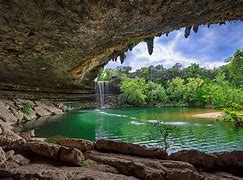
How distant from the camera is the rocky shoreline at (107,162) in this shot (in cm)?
677

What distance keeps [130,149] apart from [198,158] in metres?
2.01

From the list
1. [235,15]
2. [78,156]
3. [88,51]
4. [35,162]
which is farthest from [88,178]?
[235,15]

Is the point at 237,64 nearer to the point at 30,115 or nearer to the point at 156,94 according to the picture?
the point at 30,115

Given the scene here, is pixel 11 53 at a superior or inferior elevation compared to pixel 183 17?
inferior

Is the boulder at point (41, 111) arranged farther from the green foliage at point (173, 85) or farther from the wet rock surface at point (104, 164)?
the wet rock surface at point (104, 164)

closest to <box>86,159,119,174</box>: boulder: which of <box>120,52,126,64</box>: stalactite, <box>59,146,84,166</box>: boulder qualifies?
<box>59,146,84,166</box>: boulder

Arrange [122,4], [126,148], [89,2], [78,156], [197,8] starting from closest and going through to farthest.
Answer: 1. [89,2]
2. [122,4]
3. [197,8]
4. [78,156]
5. [126,148]

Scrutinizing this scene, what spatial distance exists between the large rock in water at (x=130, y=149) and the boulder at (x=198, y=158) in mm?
388

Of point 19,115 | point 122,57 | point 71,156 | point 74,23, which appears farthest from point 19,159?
point 19,115

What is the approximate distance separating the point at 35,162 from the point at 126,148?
2.77m

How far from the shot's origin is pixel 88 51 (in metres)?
6.34

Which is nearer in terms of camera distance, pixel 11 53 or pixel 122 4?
pixel 122 4

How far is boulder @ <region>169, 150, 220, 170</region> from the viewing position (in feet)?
28.2

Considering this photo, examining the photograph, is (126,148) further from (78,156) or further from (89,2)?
(89,2)
